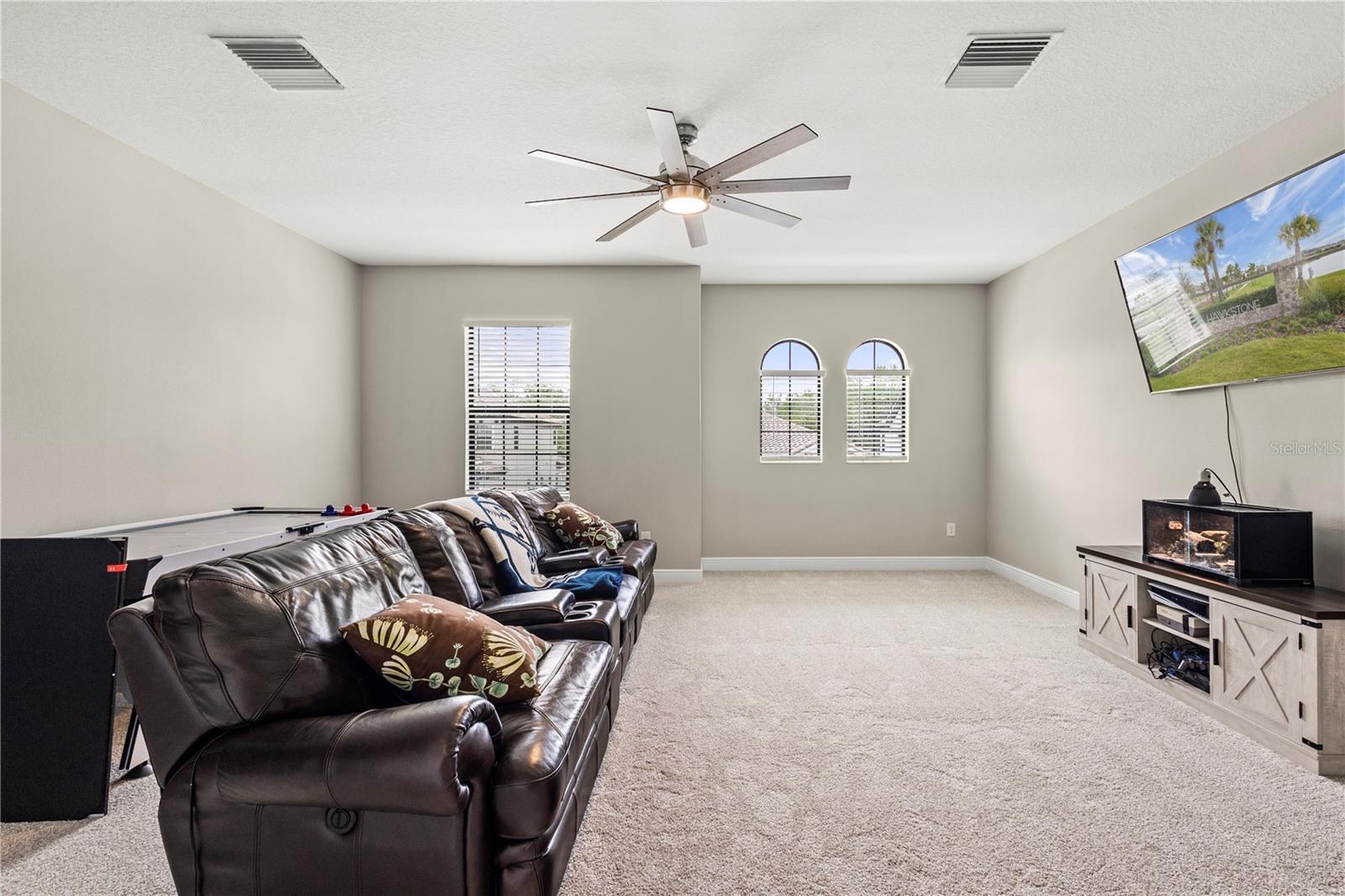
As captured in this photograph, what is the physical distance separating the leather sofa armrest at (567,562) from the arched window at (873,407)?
3596 mm

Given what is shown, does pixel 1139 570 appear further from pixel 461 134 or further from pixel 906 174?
pixel 461 134

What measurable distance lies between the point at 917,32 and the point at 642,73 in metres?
1.08

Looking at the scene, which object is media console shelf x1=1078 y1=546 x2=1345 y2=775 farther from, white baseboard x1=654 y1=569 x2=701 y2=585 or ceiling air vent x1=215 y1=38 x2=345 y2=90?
ceiling air vent x1=215 y1=38 x2=345 y2=90

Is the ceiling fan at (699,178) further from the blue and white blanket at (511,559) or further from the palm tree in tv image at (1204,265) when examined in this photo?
the palm tree in tv image at (1204,265)

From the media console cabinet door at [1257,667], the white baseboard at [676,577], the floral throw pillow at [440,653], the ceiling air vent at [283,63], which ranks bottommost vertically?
the white baseboard at [676,577]

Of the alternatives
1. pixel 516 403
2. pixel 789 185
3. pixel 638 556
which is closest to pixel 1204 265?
pixel 789 185

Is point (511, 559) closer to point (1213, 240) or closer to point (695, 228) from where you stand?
point (695, 228)

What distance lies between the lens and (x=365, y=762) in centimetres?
153

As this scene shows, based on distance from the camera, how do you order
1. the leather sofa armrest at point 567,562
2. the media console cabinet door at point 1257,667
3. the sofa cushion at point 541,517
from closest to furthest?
the media console cabinet door at point 1257,667 → the leather sofa armrest at point 567,562 → the sofa cushion at point 541,517

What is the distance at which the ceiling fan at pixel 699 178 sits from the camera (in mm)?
2605

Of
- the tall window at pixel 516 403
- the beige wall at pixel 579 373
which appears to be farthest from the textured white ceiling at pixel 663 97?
the tall window at pixel 516 403


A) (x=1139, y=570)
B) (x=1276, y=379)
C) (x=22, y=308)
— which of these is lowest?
(x=1139, y=570)

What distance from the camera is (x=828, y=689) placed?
349cm

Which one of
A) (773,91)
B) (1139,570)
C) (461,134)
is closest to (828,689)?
(1139,570)
